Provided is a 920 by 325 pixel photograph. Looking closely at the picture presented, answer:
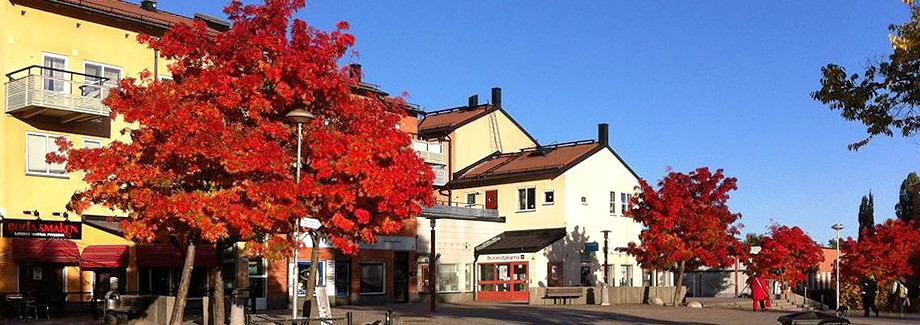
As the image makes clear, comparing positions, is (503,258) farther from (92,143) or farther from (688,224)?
(92,143)

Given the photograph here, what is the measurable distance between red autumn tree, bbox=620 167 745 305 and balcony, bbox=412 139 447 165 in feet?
34.1

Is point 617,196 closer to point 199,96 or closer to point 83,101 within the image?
point 83,101

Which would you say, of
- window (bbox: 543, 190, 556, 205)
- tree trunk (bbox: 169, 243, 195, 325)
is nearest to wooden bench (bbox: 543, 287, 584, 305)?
window (bbox: 543, 190, 556, 205)

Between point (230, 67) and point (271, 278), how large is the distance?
59.1ft

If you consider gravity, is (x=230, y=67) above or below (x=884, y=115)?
above

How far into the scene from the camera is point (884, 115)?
51.8 ft

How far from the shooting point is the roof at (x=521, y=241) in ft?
168

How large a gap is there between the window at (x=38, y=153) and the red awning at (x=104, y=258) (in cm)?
290

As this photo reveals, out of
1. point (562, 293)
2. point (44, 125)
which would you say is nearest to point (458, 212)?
point (562, 293)

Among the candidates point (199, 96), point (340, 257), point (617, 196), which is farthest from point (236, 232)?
point (617, 196)

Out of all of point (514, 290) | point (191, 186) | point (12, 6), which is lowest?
point (514, 290)

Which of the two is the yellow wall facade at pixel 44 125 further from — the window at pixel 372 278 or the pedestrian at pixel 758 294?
the pedestrian at pixel 758 294

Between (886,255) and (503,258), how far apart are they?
68.1ft

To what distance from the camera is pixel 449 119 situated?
61.7m
